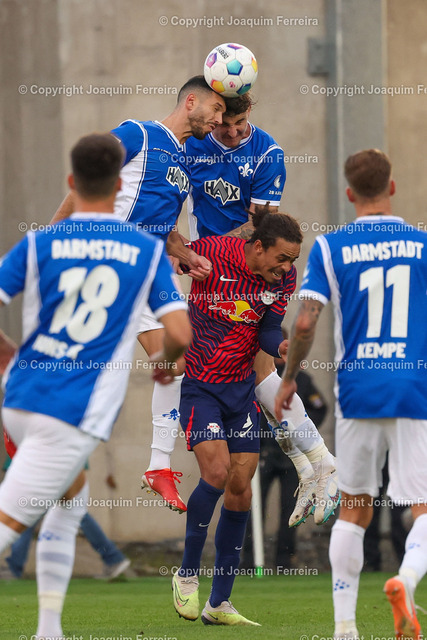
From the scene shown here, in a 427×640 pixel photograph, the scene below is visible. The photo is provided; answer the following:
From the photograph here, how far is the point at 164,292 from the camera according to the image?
4812 millimetres

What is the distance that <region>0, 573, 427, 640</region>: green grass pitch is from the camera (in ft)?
21.7

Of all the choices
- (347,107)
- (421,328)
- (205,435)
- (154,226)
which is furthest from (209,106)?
(347,107)

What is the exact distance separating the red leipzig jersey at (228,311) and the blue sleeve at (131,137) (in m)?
0.71

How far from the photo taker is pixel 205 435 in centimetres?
696

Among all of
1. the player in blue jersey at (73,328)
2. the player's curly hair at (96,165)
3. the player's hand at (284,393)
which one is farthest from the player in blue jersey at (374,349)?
the player's curly hair at (96,165)

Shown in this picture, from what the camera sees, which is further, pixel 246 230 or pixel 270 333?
pixel 246 230

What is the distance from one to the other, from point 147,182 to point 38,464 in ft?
9.37

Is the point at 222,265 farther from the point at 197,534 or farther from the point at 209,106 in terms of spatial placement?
the point at 197,534

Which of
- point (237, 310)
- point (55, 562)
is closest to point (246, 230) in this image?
point (237, 310)

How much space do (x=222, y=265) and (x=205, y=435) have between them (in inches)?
42.8

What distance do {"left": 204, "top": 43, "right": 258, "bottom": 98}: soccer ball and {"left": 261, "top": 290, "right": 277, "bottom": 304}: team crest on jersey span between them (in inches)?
50.7

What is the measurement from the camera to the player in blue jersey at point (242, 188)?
7438 millimetres

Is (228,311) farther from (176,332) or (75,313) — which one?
(75,313)

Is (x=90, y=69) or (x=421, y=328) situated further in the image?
(x=90, y=69)
